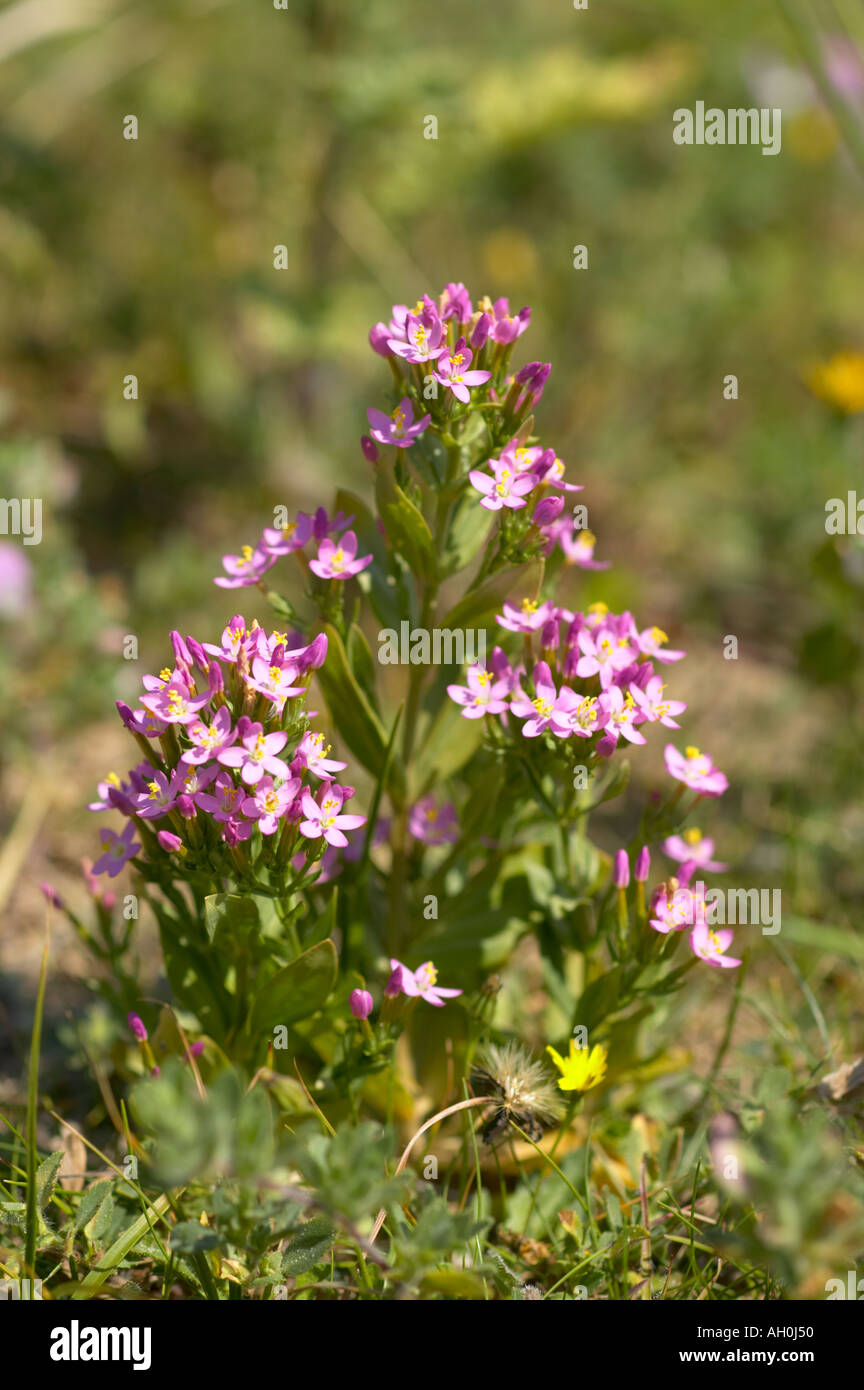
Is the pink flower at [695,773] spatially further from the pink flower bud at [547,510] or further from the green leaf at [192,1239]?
the green leaf at [192,1239]

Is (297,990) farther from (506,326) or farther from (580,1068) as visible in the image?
(506,326)

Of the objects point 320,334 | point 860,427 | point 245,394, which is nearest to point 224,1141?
point 320,334

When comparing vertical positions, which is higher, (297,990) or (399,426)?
(399,426)

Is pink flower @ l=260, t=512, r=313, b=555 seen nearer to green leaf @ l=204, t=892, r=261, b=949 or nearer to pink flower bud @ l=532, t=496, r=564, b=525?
pink flower bud @ l=532, t=496, r=564, b=525

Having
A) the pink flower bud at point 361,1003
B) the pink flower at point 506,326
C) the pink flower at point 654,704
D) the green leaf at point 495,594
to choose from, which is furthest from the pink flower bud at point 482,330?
the pink flower bud at point 361,1003

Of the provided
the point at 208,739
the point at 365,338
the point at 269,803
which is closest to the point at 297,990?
the point at 269,803

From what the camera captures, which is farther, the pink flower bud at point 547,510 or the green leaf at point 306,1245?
the pink flower bud at point 547,510
